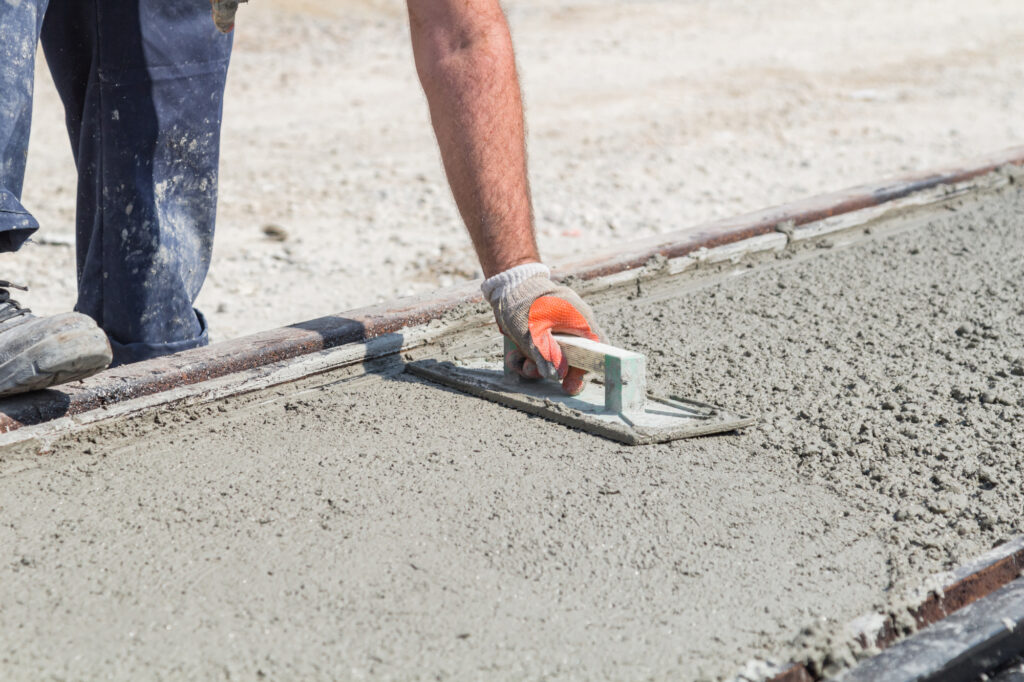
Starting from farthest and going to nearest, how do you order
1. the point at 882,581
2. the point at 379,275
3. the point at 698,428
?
the point at 379,275
the point at 698,428
the point at 882,581

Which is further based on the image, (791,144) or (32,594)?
(791,144)

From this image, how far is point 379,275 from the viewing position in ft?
12.4

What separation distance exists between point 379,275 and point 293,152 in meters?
1.71

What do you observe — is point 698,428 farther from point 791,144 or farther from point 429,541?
point 791,144

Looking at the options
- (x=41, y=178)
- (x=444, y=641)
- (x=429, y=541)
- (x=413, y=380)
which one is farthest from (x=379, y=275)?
(x=444, y=641)

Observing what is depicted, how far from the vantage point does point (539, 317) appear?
2.11 metres

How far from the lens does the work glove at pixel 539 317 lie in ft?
6.79

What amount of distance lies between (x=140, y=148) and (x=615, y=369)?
121cm

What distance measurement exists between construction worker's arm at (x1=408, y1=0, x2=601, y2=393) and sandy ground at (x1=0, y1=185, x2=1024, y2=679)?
0.21 metres

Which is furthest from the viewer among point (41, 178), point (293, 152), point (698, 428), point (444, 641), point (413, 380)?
point (293, 152)

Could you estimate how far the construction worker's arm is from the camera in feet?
6.89

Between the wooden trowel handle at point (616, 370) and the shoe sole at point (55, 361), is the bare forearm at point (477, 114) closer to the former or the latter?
the wooden trowel handle at point (616, 370)

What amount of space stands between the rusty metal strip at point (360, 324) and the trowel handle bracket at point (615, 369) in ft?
1.77

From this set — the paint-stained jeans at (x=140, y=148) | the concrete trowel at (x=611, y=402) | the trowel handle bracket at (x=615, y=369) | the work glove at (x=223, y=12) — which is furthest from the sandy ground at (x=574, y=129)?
the trowel handle bracket at (x=615, y=369)
